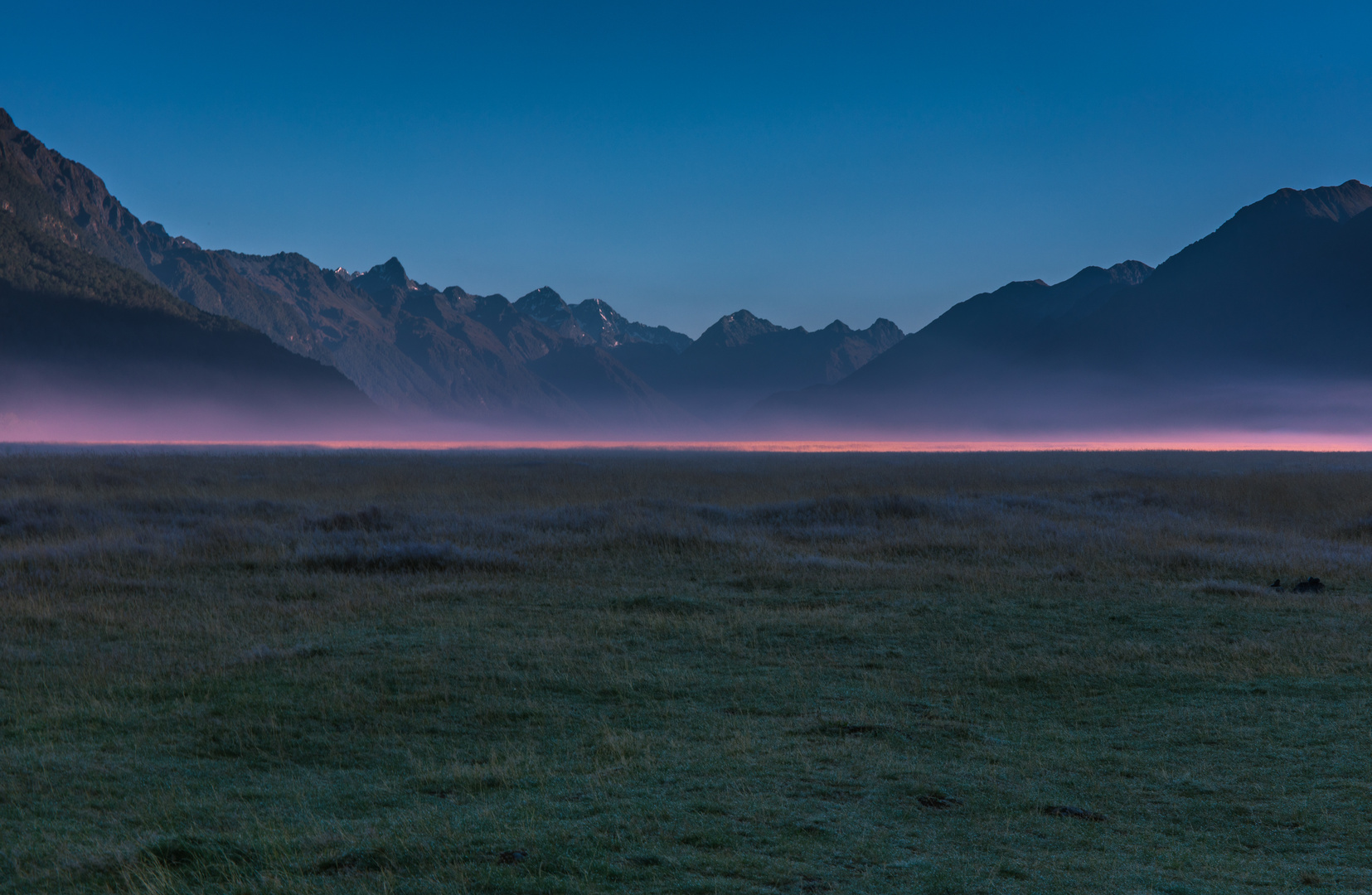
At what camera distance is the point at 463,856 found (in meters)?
6.52

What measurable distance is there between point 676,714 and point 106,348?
622 ft

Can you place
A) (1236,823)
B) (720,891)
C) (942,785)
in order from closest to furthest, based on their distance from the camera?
(720,891)
(1236,823)
(942,785)

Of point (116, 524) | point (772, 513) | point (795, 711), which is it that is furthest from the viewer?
point (772, 513)

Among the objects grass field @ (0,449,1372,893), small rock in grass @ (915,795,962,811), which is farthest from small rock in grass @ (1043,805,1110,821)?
small rock in grass @ (915,795,962,811)

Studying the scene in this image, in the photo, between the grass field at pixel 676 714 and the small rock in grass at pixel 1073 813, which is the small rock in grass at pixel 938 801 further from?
the small rock in grass at pixel 1073 813

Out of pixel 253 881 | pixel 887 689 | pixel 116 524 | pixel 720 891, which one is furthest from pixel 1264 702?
pixel 116 524

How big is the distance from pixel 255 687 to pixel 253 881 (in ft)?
22.7

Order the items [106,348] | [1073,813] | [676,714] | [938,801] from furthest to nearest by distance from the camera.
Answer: [106,348] < [676,714] < [938,801] < [1073,813]

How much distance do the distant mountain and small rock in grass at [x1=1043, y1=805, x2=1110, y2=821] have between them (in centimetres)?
18527

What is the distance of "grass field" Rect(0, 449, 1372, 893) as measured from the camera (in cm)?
667

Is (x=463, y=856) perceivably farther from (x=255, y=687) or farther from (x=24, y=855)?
(x=255, y=687)

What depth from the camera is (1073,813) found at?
792 centimetres

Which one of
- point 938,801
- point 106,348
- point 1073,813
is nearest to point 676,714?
point 938,801

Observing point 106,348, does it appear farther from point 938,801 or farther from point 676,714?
point 938,801
